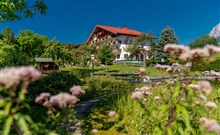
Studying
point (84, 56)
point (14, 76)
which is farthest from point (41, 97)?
point (84, 56)

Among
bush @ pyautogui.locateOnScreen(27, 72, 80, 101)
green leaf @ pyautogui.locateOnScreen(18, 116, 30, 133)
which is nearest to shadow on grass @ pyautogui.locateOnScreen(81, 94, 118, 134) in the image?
bush @ pyautogui.locateOnScreen(27, 72, 80, 101)

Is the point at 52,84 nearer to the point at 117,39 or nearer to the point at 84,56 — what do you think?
the point at 84,56

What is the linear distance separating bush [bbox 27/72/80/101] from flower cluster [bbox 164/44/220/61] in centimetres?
864

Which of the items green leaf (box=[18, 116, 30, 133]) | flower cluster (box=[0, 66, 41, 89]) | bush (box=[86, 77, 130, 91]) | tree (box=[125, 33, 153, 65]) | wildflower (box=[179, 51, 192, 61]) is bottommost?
bush (box=[86, 77, 130, 91])

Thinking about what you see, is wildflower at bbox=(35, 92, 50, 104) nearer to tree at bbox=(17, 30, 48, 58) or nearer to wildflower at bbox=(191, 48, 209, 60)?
wildflower at bbox=(191, 48, 209, 60)

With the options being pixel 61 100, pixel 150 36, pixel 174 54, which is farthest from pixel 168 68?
pixel 150 36

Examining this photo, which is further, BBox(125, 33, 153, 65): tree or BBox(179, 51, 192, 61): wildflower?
BBox(125, 33, 153, 65): tree

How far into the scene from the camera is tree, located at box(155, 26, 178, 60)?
55.7 metres

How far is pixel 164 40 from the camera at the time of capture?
57.4 meters

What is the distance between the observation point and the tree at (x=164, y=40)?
55.7 metres

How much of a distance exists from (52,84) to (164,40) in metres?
49.2

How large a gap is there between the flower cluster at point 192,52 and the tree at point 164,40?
53260mm

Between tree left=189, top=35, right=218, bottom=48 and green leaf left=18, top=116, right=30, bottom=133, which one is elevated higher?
tree left=189, top=35, right=218, bottom=48

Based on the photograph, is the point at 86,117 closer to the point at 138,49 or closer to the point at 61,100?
the point at 61,100
